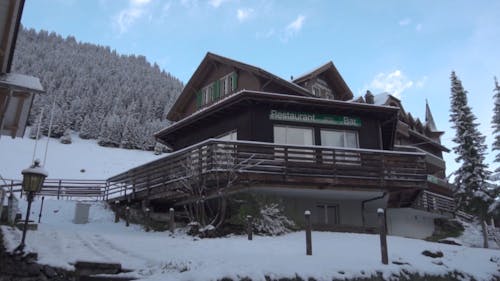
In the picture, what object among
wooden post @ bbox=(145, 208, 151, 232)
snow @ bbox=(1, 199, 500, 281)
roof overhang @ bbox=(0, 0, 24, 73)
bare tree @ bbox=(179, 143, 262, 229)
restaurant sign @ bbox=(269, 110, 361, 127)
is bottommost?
snow @ bbox=(1, 199, 500, 281)

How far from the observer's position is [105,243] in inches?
499

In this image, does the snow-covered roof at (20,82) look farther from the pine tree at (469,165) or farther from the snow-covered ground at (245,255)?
the pine tree at (469,165)

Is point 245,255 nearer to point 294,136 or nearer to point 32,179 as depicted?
point 32,179

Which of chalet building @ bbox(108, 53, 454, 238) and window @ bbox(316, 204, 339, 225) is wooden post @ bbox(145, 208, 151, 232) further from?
window @ bbox(316, 204, 339, 225)

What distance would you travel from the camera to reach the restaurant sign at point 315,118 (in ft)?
63.7

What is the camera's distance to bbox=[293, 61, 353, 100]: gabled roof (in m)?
23.7

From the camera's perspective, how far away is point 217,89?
945 inches

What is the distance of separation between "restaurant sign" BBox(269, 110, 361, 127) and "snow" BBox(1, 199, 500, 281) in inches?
227

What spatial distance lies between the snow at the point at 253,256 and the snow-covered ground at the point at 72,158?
34467 millimetres

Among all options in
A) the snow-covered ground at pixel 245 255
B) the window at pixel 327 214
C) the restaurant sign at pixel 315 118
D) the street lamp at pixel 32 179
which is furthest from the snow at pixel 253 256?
the restaurant sign at pixel 315 118

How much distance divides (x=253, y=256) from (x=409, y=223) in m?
17.8

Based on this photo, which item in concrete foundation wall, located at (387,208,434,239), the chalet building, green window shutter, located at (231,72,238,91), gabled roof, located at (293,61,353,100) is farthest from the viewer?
gabled roof, located at (293,61,353,100)

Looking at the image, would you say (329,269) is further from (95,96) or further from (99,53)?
(99,53)

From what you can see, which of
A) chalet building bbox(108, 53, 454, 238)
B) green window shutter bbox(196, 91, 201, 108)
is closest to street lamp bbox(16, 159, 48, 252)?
chalet building bbox(108, 53, 454, 238)
